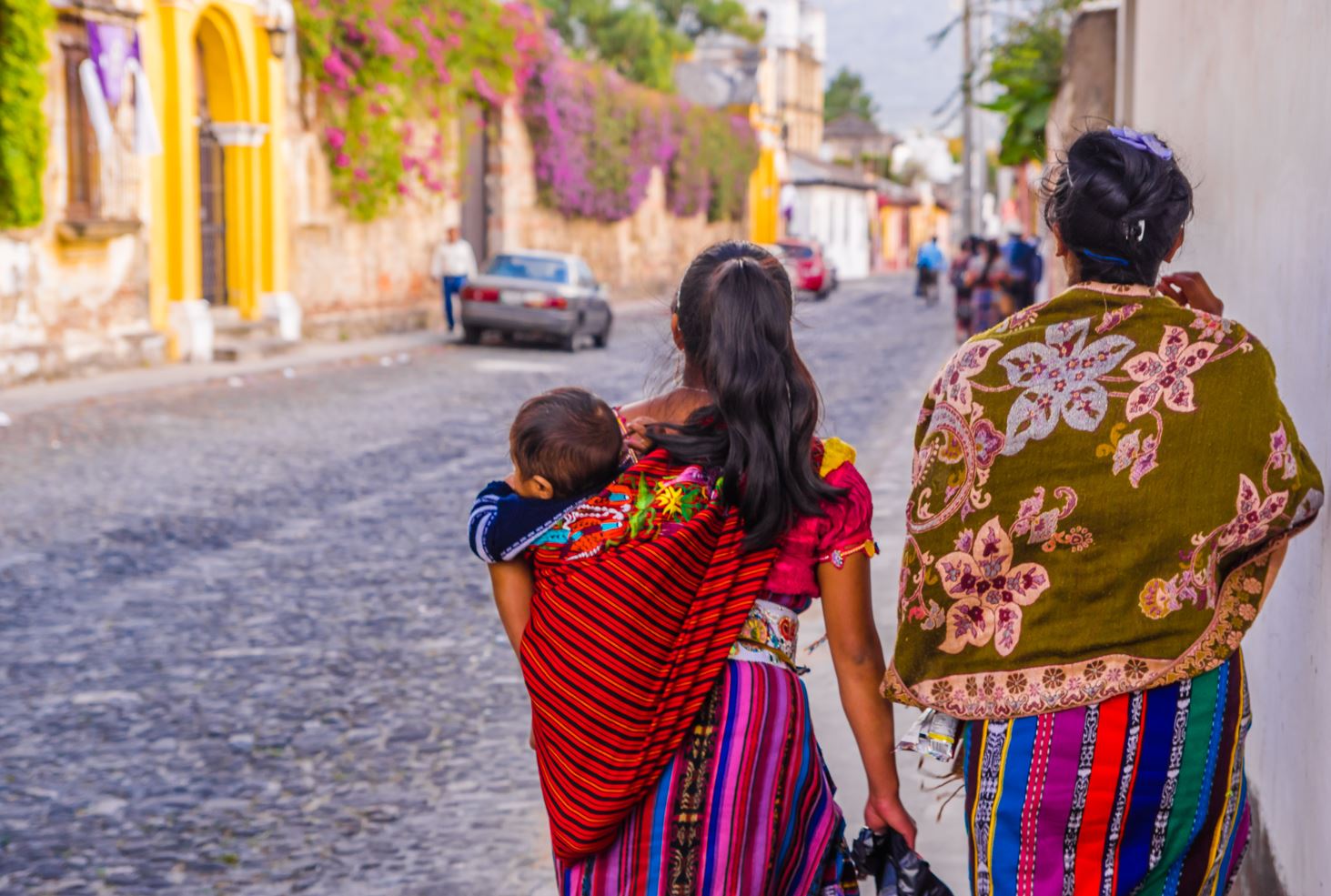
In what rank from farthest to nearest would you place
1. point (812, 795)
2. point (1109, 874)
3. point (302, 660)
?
1. point (302, 660)
2. point (812, 795)
3. point (1109, 874)

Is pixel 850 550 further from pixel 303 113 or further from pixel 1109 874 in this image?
pixel 303 113

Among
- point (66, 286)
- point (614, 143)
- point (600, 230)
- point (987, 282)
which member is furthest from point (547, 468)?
point (600, 230)

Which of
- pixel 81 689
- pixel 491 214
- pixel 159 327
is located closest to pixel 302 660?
pixel 81 689

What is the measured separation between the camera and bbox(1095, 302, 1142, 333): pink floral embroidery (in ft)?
7.96

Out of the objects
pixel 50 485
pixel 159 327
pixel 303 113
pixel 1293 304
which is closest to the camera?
pixel 1293 304

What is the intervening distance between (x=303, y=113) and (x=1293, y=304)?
68.9ft

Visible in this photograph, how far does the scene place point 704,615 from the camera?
101 inches

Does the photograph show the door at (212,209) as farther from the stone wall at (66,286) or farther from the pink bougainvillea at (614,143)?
the pink bougainvillea at (614,143)

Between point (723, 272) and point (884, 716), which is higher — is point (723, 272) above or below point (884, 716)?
above

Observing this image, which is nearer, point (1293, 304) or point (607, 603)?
point (607, 603)

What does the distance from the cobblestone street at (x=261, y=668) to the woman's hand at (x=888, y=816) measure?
0.79 m

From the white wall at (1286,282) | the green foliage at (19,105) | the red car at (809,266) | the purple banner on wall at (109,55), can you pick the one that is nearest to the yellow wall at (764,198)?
the red car at (809,266)

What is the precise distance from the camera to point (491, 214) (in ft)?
101

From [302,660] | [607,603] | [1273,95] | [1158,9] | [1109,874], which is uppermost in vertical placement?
[1158,9]
